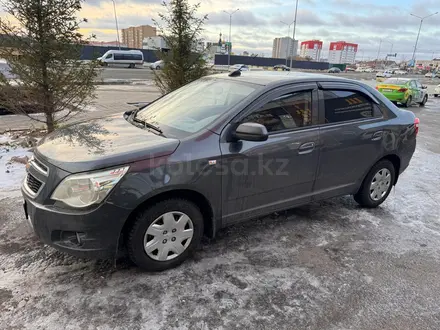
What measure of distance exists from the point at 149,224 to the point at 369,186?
115 inches

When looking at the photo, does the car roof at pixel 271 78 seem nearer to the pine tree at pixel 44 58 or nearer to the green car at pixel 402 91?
the pine tree at pixel 44 58

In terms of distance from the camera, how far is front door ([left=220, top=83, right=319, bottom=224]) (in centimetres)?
306

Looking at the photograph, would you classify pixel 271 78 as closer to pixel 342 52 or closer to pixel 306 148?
pixel 306 148

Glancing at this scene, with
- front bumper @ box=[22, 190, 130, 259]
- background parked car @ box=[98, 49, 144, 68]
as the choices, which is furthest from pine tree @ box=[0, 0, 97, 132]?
background parked car @ box=[98, 49, 144, 68]

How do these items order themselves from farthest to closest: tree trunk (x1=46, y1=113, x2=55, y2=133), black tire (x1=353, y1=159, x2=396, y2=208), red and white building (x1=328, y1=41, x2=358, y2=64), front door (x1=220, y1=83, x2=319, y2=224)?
red and white building (x1=328, y1=41, x2=358, y2=64) → tree trunk (x1=46, y1=113, x2=55, y2=133) → black tire (x1=353, y1=159, x2=396, y2=208) → front door (x1=220, y1=83, x2=319, y2=224)

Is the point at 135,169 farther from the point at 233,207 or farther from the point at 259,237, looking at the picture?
the point at 259,237

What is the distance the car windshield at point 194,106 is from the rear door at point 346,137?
3.07ft

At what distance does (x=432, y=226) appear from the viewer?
4.05 meters

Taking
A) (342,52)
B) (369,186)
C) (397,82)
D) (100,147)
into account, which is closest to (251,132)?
(100,147)

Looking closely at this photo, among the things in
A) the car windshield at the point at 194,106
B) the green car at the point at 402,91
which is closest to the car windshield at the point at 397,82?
the green car at the point at 402,91

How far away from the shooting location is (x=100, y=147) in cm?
275

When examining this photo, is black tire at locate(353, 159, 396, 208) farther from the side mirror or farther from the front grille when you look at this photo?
the front grille

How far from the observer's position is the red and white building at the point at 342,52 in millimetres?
117625

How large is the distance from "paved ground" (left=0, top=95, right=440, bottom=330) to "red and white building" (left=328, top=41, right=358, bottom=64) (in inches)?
5013
